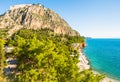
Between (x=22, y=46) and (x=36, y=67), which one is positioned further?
(x=22, y=46)

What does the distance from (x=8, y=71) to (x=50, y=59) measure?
1506cm

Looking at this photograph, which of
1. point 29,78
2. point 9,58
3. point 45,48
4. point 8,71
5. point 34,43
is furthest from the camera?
point 9,58

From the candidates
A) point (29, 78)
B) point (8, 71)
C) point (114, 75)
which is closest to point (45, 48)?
point (29, 78)

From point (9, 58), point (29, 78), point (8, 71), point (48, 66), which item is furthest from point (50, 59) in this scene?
point (9, 58)

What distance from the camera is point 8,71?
48.2 metres

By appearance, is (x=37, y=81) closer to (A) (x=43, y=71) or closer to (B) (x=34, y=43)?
(A) (x=43, y=71)

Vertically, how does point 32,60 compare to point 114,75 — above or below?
above

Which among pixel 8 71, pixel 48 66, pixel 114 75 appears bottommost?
pixel 114 75

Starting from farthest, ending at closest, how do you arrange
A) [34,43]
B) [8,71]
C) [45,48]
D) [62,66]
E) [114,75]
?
1. [114,75]
2. [8,71]
3. [34,43]
4. [45,48]
5. [62,66]

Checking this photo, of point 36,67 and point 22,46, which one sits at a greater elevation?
point 22,46

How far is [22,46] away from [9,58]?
866 inches

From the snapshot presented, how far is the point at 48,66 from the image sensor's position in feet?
126

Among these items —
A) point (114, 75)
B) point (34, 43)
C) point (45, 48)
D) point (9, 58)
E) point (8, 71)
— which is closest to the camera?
point (45, 48)

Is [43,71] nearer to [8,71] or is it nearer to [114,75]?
[8,71]
